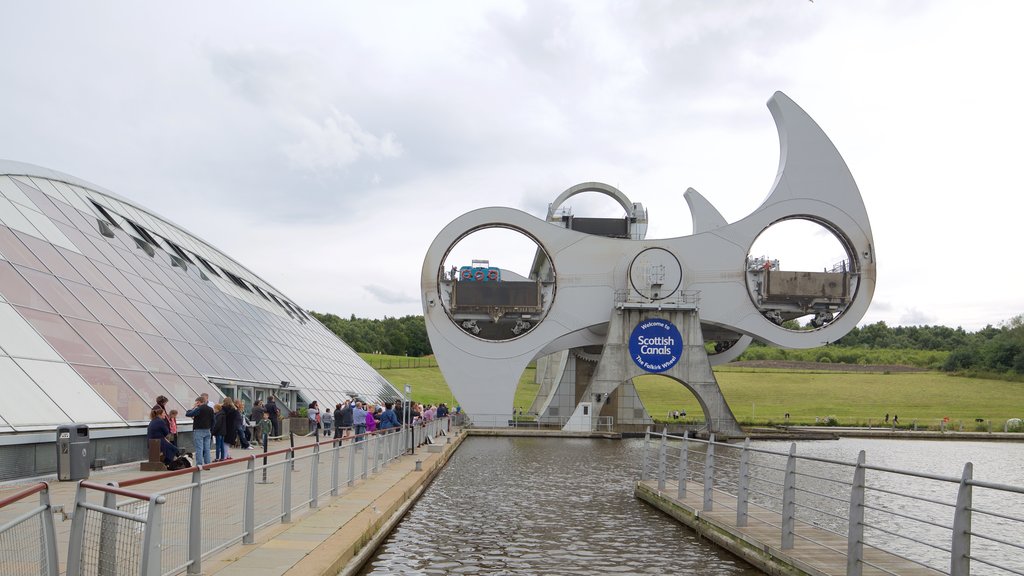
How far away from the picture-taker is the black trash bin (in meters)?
14.4

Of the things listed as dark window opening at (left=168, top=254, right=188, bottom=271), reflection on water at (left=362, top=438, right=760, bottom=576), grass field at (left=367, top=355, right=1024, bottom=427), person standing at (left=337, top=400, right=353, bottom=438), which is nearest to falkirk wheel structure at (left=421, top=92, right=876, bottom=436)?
grass field at (left=367, top=355, right=1024, bottom=427)

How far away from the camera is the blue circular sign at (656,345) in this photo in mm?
51750

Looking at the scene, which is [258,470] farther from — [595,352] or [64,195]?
[595,352]

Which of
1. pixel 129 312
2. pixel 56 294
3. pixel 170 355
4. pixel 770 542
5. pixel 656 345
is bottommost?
pixel 770 542

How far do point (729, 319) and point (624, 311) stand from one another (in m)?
6.92

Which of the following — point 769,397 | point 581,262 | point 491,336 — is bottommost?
point 769,397

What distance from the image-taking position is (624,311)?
5253cm

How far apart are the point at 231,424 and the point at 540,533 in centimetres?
966

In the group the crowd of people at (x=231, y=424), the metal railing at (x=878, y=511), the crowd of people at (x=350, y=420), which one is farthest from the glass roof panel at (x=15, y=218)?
the metal railing at (x=878, y=511)

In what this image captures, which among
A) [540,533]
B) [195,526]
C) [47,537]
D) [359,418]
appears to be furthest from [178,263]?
[47,537]

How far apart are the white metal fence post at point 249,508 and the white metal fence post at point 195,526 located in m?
1.56

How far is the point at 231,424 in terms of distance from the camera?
66.8 ft

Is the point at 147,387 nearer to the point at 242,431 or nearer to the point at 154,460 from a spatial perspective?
the point at 154,460

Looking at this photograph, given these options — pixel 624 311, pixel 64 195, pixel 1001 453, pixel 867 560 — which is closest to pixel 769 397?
pixel 624 311
